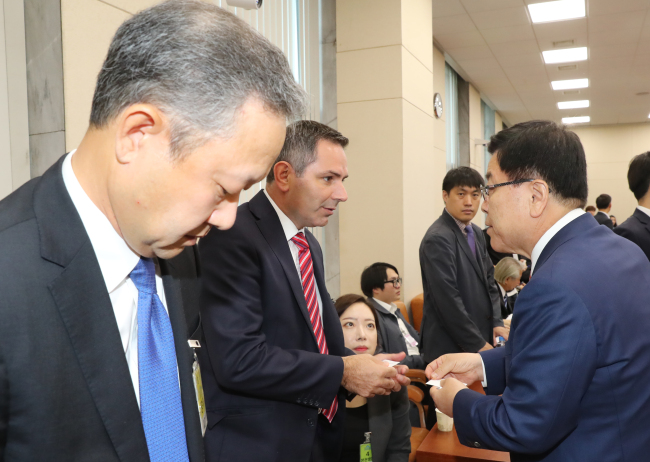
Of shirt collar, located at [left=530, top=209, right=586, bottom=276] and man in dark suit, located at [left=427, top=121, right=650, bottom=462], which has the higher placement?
shirt collar, located at [left=530, top=209, right=586, bottom=276]

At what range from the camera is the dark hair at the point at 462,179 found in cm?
367

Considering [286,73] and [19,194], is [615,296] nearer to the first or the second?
[286,73]

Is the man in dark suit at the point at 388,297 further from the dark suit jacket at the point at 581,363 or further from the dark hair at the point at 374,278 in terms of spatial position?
the dark suit jacket at the point at 581,363

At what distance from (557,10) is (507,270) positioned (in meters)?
3.57

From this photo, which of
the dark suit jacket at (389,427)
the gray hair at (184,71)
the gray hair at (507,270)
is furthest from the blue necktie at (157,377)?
the gray hair at (507,270)

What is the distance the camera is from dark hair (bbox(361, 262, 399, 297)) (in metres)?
4.17

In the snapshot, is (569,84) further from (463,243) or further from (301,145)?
(301,145)

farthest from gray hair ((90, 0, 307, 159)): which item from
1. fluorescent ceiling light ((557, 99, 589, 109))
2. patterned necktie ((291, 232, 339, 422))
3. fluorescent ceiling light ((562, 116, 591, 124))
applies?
fluorescent ceiling light ((562, 116, 591, 124))

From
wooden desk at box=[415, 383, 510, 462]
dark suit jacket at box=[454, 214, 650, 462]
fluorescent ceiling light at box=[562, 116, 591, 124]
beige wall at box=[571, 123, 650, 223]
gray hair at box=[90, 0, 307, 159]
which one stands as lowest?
wooden desk at box=[415, 383, 510, 462]

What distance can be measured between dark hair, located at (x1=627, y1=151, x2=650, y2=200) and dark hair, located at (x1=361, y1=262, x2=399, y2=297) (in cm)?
184

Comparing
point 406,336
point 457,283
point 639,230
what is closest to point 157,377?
point 457,283

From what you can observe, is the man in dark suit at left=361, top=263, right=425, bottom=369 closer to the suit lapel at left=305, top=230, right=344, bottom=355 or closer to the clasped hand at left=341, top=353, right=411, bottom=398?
the suit lapel at left=305, top=230, right=344, bottom=355

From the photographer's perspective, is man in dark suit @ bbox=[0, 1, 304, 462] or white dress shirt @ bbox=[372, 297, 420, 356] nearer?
man in dark suit @ bbox=[0, 1, 304, 462]

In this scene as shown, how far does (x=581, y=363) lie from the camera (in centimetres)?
126
